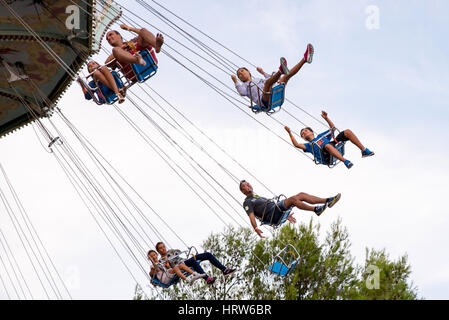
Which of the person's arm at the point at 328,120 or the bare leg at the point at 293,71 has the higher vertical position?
the bare leg at the point at 293,71

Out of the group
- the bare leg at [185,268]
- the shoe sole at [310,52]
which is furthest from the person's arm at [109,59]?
the bare leg at [185,268]

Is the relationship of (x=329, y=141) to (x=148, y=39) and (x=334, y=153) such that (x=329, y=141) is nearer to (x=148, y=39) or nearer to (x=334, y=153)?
(x=334, y=153)

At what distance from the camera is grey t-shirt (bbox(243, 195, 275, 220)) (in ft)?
47.3

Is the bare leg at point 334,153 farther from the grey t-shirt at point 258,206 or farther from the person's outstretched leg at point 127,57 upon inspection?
the person's outstretched leg at point 127,57

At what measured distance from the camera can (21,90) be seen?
20422mm

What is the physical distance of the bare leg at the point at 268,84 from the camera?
1435 centimetres

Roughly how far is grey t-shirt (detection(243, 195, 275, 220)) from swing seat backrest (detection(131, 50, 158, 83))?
3289 mm

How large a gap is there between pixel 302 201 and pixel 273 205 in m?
0.60

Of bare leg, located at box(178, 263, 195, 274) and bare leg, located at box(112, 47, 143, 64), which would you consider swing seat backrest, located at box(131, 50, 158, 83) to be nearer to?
bare leg, located at box(112, 47, 143, 64)

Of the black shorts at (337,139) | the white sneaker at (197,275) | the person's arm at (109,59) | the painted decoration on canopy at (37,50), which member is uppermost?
the painted decoration on canopy at (37,50)

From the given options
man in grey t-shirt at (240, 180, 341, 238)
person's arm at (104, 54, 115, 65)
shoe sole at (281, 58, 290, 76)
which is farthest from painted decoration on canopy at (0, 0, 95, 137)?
man in grey t-shirt at (240, 180, 341, 238)

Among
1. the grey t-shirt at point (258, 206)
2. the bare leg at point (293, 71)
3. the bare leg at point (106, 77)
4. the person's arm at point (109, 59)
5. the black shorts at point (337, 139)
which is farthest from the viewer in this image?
the person's arm at point (109, 59)

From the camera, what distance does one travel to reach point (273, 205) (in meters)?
14.4

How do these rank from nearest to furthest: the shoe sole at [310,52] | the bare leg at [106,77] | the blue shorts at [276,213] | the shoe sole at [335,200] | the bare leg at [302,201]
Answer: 1. the shoe sole at [310,52]
2. the shoe sole at [335,200]
3. the bare leg at [302,201]
4. the blue shorts at [276,213]
5. the bare leg at [106,77]
